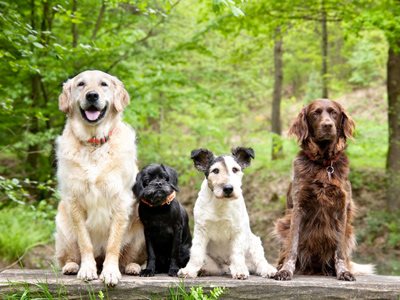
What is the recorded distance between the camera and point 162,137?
49.3 ft

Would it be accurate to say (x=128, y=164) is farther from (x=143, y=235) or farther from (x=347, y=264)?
(x=347, y=264)

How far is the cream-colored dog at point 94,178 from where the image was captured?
3.67 metres

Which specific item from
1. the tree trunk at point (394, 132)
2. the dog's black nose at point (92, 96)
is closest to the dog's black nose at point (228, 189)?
the dog's black nose at point (92, 96)

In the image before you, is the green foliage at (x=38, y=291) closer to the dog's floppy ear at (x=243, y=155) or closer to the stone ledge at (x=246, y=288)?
the stone ledge at (x=246, y=288)

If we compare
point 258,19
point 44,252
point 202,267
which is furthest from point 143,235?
point 258,19

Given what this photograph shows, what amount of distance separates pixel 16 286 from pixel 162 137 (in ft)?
38.4

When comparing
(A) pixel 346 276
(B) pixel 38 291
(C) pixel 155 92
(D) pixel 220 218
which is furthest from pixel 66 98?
(C) pixel 155 92

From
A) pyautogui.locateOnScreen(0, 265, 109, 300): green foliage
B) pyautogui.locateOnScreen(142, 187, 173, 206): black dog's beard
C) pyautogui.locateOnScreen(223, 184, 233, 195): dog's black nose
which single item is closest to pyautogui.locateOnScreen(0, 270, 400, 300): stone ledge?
pyautogui.locateOnScreen(0, 265, 109, 300): green foliage

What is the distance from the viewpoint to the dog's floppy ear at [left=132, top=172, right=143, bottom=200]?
12.5 ft

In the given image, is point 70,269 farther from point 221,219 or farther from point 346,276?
point 346,276

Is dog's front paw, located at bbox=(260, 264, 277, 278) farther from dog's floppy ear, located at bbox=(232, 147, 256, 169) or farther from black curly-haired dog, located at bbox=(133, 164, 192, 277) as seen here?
dog's floppy ear, located at bbox=(232, 147, 256, 169)

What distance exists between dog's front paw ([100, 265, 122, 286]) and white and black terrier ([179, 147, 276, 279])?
0.64 metres

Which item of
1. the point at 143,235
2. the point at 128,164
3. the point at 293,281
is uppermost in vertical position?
the point at 128,164

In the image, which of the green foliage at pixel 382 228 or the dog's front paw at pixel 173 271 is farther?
the green foliage at pixel 382 228
